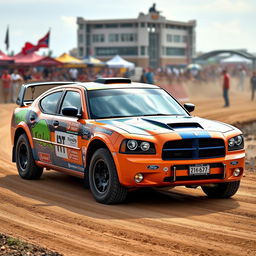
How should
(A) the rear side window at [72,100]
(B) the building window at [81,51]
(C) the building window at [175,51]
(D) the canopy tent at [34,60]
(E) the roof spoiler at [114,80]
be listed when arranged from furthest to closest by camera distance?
(C) the building window at [175,51], (B) the building window at [81,51], (D) the canopy tent at [34,60], (E) the roof spoiler at [114,80], (A) the rear side window at [72,100]

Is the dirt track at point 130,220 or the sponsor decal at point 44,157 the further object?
the sponsor decal at point 44,157

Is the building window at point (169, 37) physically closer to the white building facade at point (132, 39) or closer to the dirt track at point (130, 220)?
the white building facade at point (132, 39)

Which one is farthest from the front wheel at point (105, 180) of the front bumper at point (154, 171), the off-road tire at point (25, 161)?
the off-road tire at point (25, 161)

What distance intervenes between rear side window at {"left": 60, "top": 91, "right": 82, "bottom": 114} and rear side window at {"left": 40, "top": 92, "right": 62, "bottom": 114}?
0.79ft

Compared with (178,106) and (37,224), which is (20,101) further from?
(37,224)

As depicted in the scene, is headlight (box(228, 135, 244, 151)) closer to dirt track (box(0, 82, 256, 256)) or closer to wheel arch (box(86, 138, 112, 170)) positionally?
dirt track (box(0, 82, 256, 256))

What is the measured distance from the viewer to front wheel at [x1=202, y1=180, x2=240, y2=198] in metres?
9.62

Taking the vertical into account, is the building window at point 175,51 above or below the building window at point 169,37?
below

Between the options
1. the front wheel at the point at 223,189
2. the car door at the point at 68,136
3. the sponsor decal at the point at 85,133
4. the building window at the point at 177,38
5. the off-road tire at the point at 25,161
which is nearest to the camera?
the sponsor decal at the point at 85,133

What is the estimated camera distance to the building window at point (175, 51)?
164250mm

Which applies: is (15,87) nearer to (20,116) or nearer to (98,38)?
Result: (20,116)

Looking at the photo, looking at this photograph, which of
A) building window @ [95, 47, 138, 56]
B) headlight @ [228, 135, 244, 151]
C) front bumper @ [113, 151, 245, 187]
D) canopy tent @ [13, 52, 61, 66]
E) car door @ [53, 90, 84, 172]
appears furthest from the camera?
building window @ [95, 47, 138, 56]

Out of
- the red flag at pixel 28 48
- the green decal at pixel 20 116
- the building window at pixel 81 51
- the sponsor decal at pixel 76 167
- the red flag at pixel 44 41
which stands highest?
the building window at pixel 81 51

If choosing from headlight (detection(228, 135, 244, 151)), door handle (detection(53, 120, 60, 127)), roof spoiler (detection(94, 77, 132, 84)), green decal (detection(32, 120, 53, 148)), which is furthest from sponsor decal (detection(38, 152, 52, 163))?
headlight (detection(228, 135, 244, 151))
